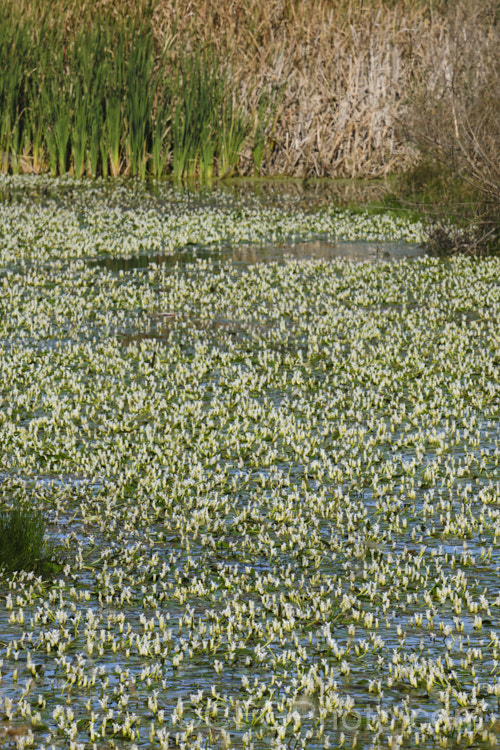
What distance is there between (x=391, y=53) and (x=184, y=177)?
16.7ft

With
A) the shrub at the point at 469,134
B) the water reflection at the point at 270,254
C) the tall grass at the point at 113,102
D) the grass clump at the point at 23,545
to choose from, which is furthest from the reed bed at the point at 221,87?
the grass clump at the point at 23,545

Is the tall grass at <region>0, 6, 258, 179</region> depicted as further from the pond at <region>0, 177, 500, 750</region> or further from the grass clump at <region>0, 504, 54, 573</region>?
the grass clump at <region>0, 504, 54, 573</region>

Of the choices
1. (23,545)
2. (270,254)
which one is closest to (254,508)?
(23,545)

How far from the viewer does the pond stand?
4.88 m

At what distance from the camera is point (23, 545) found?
621 cm

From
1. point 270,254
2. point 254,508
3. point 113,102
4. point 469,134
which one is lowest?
point 254,508

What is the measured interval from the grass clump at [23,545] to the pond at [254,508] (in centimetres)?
11

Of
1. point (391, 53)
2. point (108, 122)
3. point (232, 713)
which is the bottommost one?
point (232, 713)

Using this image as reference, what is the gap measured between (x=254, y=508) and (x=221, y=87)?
64.8 ft

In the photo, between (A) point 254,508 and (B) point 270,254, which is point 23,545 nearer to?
(A) point 254,508

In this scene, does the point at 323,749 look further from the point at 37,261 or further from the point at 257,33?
the point at 257,33

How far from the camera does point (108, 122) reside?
2533cm

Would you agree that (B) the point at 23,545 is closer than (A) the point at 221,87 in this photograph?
Yes

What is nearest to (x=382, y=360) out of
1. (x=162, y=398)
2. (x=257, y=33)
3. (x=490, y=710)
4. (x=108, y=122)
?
(x=162, y=398)
